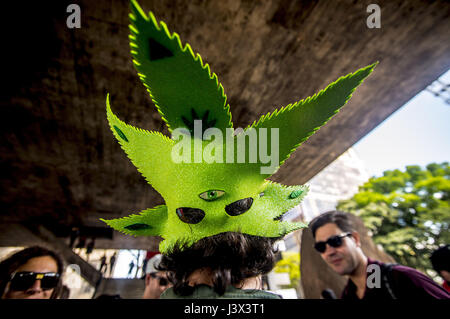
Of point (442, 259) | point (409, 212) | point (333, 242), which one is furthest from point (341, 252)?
point (409, 212)

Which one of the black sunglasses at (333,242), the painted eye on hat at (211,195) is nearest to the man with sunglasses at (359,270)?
the black sunglasses at (333,242)

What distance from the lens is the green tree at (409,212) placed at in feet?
29.6

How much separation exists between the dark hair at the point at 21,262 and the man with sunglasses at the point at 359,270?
3743mm

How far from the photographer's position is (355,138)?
3.73 metres

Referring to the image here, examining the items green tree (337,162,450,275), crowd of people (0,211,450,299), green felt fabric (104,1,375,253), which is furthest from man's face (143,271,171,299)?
green tree (337,162,450,275)

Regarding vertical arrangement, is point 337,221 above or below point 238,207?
above

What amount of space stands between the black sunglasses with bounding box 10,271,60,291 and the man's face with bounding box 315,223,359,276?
3754 millimetres

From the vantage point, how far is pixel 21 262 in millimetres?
2699

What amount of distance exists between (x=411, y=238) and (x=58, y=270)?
12356 mm

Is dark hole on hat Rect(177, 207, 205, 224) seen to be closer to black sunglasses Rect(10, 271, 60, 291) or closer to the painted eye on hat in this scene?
the painted eye on hat

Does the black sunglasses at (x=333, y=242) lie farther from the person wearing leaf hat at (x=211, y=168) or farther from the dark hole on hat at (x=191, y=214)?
the dark hole on hat at (x=191, y=214)

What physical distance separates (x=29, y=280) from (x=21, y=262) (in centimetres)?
28

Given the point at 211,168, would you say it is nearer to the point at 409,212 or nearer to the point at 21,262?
the point at 21,262
